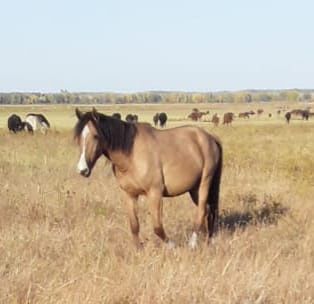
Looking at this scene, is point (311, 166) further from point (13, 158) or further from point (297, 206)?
point (13, 158)

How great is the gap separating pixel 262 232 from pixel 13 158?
34.8ft

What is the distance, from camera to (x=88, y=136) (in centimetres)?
744

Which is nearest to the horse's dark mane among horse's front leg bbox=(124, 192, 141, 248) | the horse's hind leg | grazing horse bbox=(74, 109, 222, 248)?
grazing horse bbox=(74, 109, 222, 248)

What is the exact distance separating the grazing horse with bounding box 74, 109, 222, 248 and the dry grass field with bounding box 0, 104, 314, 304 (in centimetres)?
45

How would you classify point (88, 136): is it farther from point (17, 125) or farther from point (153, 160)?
point (17, 125)

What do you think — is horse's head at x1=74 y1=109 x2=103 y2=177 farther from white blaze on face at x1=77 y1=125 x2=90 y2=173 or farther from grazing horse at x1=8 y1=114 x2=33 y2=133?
grazing horse at x1=8 y1=114 x2=33 y2=133

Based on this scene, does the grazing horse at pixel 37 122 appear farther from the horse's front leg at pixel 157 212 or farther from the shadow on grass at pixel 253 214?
the horse's front leg at pixel 157 212

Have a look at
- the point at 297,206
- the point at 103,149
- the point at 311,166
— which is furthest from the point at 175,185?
the point at 311,166

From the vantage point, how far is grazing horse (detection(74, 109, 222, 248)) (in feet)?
24.6

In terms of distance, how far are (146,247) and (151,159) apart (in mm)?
1308

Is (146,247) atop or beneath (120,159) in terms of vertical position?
beneath

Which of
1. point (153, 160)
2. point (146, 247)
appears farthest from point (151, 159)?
point (146, 247)

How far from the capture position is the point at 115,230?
843 cm

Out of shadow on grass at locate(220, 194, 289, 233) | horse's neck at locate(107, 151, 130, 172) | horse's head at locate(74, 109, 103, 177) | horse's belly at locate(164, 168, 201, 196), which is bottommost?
shadow on grass at locate(220, 194, 289, 233)
